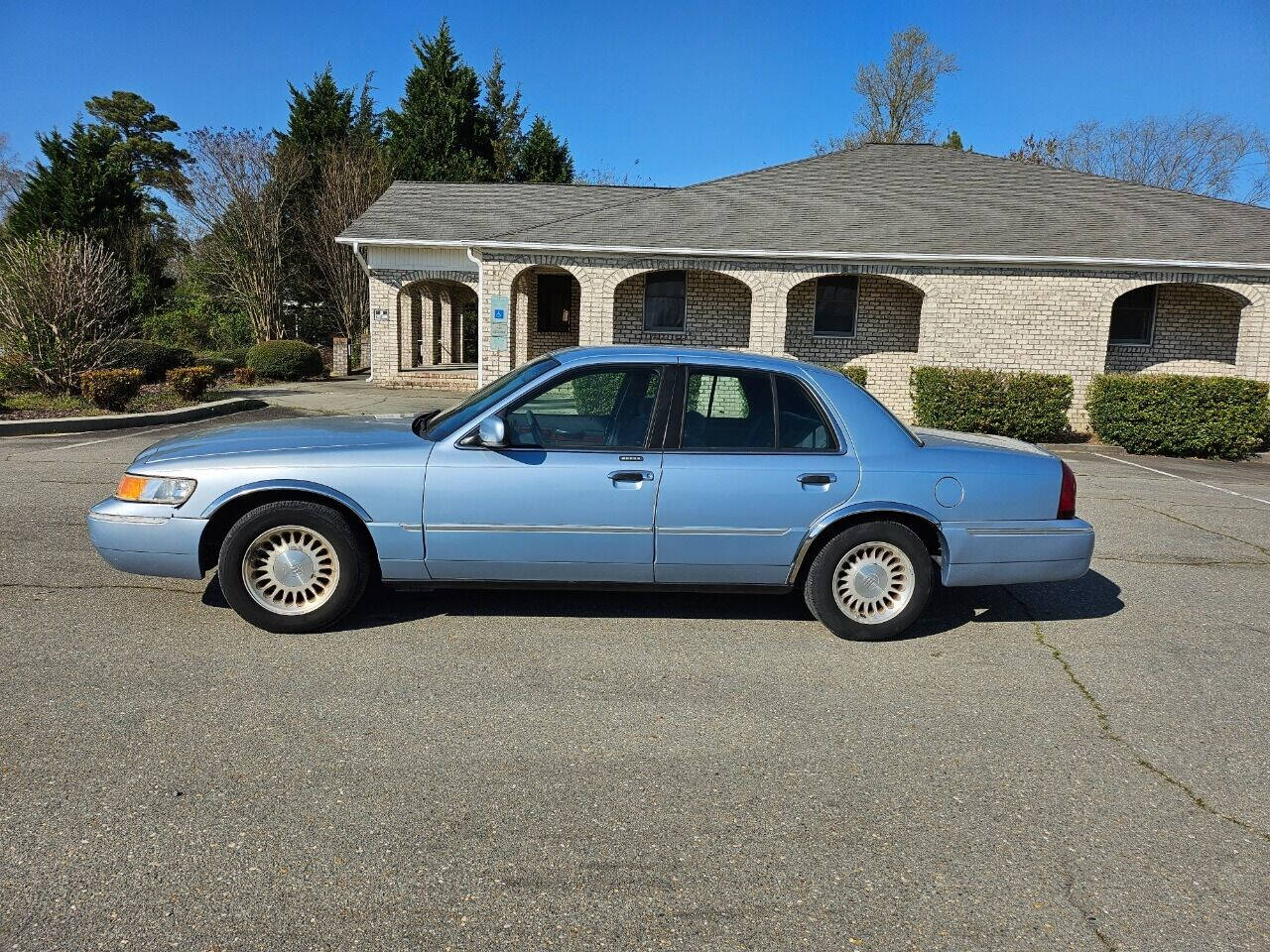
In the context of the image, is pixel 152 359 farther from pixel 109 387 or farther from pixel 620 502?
pixel 620 502

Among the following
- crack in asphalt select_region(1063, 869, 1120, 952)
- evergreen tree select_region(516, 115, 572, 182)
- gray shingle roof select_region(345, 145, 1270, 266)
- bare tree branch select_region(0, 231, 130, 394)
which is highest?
evergreen tree select_region(516, 115, 572, 182)

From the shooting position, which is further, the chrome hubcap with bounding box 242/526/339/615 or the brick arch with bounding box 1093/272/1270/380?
the brick arch with bounding box 1093/272/1270/380

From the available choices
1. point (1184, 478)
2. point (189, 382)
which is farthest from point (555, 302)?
point (1184, 478)

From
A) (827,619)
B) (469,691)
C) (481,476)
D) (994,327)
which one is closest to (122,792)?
(469,691)

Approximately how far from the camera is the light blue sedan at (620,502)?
450cm

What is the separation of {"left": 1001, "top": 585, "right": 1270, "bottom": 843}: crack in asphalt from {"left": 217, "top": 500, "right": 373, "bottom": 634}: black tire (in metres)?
3.61

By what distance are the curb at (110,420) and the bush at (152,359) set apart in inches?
112

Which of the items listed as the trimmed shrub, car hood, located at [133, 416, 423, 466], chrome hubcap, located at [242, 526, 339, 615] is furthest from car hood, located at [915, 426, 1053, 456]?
the trimmed shrub

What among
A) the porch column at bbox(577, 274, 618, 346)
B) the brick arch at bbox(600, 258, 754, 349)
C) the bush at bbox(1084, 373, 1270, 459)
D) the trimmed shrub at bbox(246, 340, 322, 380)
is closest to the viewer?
the bush at bbox(1084, 373, 1270, 459)

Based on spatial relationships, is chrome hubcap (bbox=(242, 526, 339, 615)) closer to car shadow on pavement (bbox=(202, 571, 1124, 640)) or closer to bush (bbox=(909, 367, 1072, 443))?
car shadow on pavement (bbox=(202, 571, 1124, 640))

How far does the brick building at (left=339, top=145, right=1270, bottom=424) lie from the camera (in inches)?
666

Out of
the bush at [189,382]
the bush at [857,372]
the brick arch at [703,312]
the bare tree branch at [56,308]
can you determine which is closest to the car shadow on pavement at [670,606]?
the bush at [857,372]

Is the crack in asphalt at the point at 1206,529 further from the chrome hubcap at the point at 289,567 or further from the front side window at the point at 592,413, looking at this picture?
the chrome hubcap at the point at 289,567

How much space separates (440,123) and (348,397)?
22.3 meters
